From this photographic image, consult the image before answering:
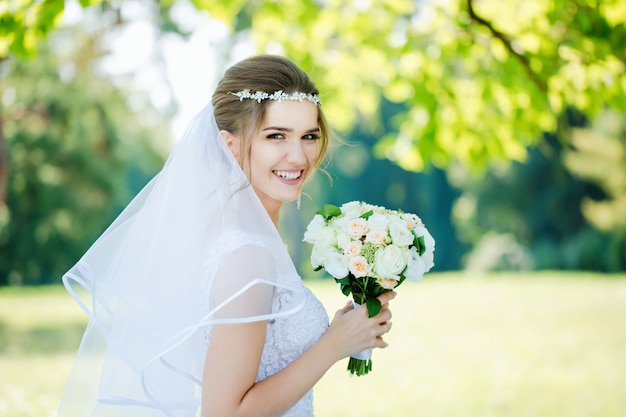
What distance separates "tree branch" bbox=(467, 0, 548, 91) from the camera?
5.19m

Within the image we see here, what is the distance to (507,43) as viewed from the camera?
5375 mm

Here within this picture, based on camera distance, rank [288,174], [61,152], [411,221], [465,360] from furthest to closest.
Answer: [61,152] < [465,360] < [288,174] < [411,221]

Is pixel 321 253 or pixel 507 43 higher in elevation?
pixel 507 43

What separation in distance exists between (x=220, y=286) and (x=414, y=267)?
0.72 m

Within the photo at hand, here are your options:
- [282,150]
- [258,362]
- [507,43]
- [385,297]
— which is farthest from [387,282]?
[507,43]

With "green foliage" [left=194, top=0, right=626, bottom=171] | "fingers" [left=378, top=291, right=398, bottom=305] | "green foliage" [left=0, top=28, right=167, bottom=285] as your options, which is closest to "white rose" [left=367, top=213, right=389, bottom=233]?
"fingers" [left=378, top=291, right=398, bottom=305]

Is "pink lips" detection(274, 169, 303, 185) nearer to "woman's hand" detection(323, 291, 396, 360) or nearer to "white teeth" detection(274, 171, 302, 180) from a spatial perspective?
"white teeth" detection(274, 171, 302, 180)

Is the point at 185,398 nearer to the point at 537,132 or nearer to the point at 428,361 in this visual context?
the point at 537,132

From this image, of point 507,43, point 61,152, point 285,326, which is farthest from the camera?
point 61,152

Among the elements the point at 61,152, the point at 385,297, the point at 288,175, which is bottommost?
the point at 385,297

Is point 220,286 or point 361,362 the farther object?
point 361,362

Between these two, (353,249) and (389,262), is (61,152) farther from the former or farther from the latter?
(389,262)

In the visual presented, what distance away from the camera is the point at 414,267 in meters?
2.46

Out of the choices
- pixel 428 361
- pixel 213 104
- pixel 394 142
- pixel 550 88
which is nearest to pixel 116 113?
pixel 428 361
